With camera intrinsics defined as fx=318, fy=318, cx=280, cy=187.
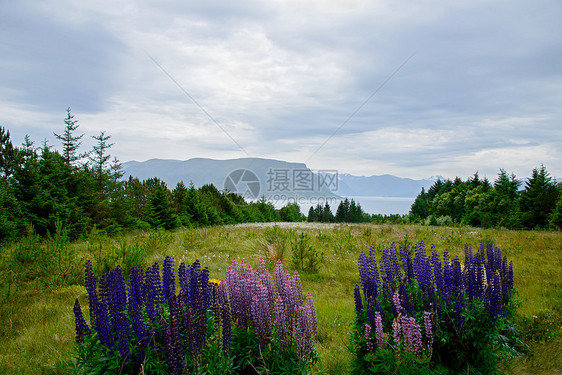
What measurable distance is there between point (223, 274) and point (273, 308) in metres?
4.62

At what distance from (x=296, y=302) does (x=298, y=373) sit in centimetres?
58

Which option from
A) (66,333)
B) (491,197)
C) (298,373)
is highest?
(491,197)

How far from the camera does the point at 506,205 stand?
3597 cm

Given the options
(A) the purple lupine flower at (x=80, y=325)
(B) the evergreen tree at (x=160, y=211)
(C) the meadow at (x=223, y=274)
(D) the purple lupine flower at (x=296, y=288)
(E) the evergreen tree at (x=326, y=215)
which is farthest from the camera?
(E) the evergreen tree at (x=326, y=215)

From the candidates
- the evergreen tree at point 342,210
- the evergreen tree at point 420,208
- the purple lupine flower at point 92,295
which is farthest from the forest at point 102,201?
the evergreen tree at point 342,210

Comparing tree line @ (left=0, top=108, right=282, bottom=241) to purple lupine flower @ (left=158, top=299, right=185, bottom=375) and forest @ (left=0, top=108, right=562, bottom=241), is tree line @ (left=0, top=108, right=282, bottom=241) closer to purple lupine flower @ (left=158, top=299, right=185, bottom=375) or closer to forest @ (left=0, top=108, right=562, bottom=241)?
forest @ (left=0, top=108, right=562, bottom=241)

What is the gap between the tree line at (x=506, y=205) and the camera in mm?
26578

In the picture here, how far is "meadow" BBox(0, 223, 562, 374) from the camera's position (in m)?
4.12

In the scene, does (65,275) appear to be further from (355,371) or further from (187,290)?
(355,371)

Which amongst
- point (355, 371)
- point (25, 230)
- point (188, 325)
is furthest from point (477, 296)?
point (25, 230)

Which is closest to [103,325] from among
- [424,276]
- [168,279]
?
[168,279]

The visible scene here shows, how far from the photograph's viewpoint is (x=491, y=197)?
39.6 metres

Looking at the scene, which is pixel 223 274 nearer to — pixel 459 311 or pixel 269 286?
pixel 269 286

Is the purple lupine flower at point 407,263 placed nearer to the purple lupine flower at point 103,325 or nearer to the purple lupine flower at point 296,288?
the purple lupine flower at point 296,288
